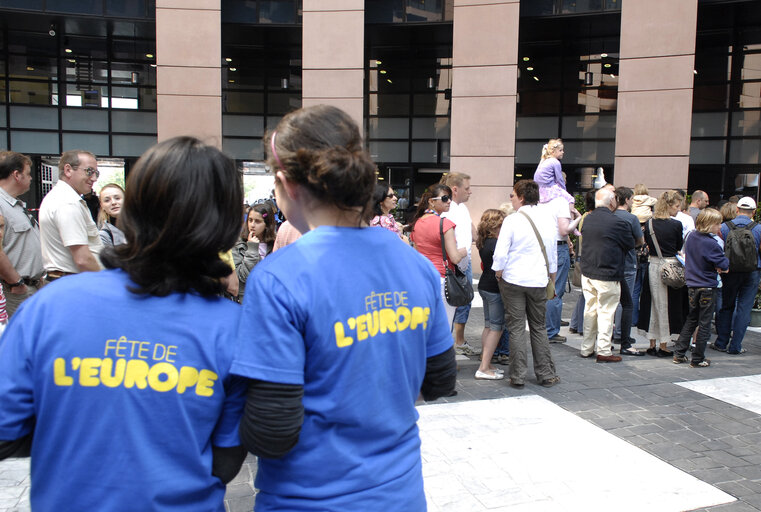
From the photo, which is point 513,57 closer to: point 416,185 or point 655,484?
point 416,185

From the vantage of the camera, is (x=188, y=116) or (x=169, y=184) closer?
(x=169, y=184)

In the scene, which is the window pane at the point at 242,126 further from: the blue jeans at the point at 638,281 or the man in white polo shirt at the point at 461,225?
the blue jeans at the point at 638,281

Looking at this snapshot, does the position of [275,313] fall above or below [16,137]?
below

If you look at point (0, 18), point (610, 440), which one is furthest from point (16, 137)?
point (610, 440)

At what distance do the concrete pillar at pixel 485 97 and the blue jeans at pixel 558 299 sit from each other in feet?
19.1

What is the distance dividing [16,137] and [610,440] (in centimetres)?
1886

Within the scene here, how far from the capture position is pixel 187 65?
47.7 feet

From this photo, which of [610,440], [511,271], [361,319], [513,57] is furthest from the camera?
[513,57]

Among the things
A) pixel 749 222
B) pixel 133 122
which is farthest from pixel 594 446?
pixel 133 122

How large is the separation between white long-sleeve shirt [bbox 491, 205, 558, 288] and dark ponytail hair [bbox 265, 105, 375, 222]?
15.6 ft

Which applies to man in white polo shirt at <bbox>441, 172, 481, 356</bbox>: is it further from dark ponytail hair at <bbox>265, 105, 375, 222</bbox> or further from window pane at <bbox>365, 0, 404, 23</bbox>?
window pane at <bbox>365, 0, 404, 23</bbox>

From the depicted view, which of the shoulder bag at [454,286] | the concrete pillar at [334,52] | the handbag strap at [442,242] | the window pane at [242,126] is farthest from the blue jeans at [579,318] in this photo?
the window pane at [242,126]

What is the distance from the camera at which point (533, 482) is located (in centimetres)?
423

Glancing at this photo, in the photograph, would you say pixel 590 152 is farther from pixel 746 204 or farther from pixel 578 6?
pixel 746 204
